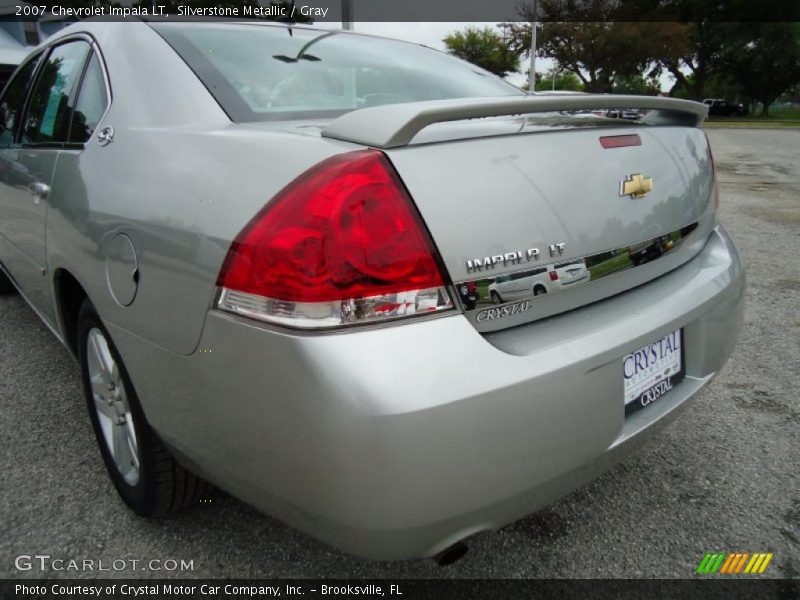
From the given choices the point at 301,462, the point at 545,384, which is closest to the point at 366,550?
the point at 301,462

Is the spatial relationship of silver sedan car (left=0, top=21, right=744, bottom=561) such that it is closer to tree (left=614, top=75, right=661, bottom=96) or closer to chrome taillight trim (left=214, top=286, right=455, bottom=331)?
chrome taillight trim (left=214, top=286, right=455, bottom=331)

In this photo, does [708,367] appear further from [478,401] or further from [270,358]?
[270,358]

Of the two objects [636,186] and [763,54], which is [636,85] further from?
[636,186]

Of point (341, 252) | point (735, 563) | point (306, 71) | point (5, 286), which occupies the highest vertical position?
point (306, 71)

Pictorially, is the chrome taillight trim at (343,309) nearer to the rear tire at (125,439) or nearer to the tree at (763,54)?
the rear tire at (125,439)

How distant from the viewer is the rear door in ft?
7.09

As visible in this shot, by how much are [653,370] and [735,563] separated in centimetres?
65

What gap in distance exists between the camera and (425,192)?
1207mm

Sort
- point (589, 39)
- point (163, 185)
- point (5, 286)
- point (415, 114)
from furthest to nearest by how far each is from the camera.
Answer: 1. point (589, 39)
2. point (5, 286)
3. point (163, 185)
4. point (415, 114)

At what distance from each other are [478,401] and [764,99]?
196 ft

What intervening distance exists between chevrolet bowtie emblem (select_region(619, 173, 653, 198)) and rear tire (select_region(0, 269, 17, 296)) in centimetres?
394

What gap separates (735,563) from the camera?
1.72 m

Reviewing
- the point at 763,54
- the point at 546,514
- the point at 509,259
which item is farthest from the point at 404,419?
the point at 763,54

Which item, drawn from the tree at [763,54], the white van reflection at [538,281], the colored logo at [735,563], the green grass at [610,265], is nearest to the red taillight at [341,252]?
the white van reflection at [538,281]
